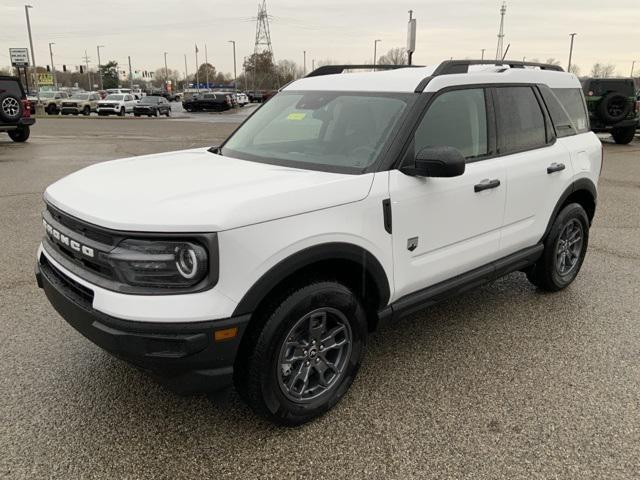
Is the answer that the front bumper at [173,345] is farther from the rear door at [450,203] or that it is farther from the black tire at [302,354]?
the rear door at [450,203]

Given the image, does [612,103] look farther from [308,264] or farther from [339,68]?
[308,264]

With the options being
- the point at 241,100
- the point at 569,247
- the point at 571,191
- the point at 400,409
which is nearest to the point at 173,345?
the point at 400,409

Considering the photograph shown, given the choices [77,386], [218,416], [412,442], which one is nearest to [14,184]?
[77,386]

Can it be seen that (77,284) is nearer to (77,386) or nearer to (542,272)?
(77,386)

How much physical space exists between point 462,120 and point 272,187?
152 cm

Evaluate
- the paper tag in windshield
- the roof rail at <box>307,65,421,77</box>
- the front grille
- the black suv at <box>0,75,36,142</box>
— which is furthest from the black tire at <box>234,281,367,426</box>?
the black suv at <box>0,75,36,142</box>

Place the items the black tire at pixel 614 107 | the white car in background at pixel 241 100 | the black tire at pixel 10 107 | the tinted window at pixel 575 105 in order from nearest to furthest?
the tinted window at pixel 575 105
the black tire at pixel 10 107
the black tire at pixel 614 107
the white car in background at pixel 241 100

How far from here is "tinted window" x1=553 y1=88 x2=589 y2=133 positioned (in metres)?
4.67

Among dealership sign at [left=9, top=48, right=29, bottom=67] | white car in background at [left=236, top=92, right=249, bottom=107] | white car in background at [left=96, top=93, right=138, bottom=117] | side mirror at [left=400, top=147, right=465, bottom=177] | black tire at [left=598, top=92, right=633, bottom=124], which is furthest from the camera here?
white car in background at [left=236, top=92, right=249, bottom=107]

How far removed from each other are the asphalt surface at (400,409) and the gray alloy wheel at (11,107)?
13135 mm

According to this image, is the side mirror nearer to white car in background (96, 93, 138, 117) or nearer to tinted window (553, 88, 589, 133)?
tinted window (553, 88, 589, 133)

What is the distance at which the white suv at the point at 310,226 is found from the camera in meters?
2.42

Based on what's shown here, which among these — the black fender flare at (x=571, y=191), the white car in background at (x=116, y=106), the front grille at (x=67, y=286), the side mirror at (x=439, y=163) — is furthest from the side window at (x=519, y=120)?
the white car in background at (x=116, y=106)

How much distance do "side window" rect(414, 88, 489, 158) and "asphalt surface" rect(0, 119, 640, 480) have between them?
3.83 ft
